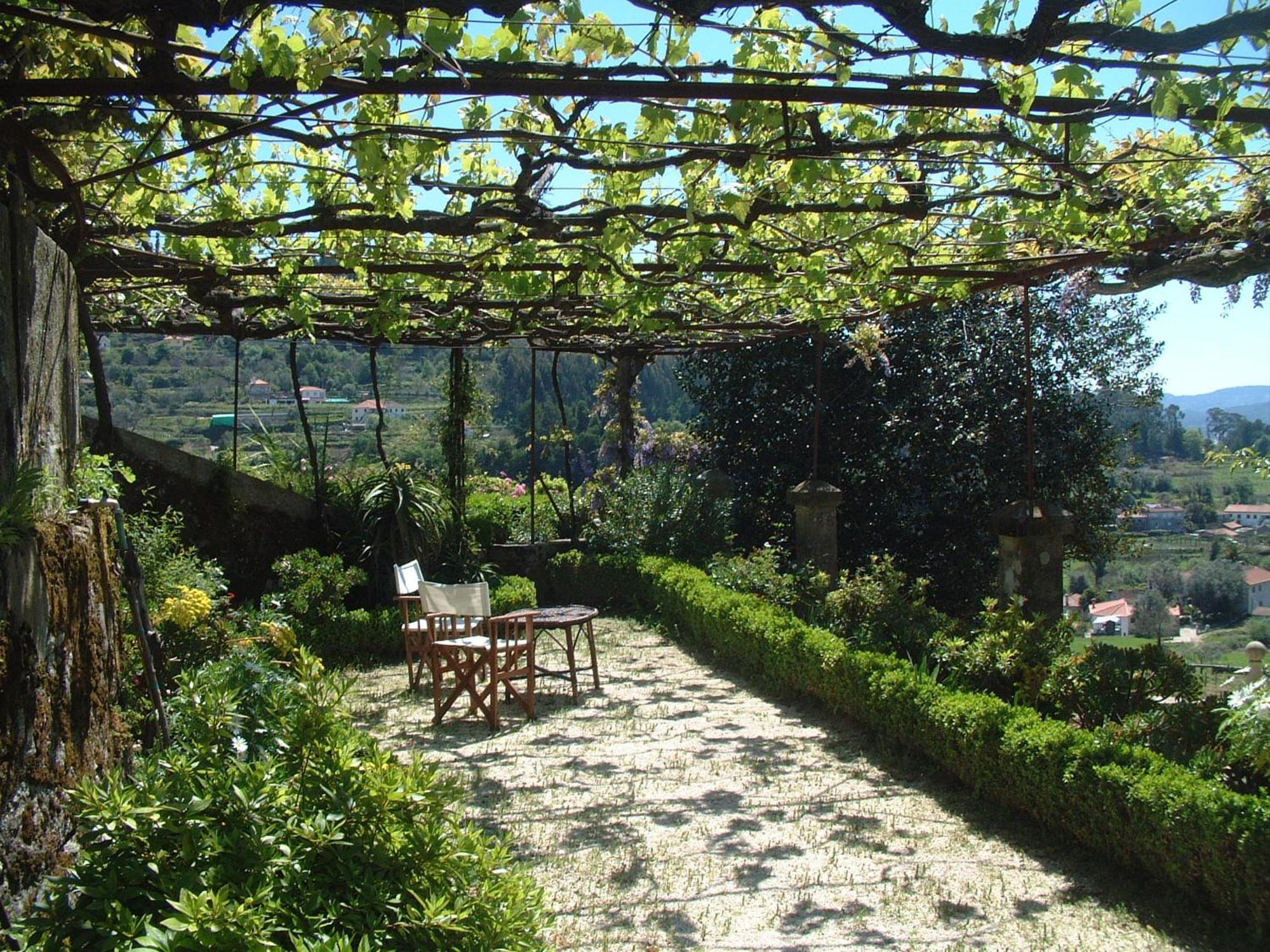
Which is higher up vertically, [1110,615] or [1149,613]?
[1149,613]

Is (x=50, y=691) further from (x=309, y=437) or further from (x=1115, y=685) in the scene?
(x=309, y=437)

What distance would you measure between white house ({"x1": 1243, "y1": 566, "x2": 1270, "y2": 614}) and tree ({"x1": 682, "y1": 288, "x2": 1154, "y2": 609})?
134 cm

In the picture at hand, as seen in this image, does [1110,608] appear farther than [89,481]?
Yes

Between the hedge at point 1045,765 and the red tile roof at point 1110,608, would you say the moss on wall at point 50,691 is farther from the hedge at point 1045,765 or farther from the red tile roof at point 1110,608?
the red tile roof at point 1110,608

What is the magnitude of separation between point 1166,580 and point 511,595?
6.90 meters

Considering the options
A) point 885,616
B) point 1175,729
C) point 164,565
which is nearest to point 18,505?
point 164,565

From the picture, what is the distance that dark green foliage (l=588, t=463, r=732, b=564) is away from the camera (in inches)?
395

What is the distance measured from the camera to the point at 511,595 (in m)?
8.84

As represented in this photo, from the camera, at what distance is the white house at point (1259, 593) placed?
936 cm

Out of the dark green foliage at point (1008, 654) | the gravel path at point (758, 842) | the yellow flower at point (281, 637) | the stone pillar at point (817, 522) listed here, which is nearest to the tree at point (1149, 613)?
the stone pillar at point (817, 522)

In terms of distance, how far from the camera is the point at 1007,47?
8.55ft

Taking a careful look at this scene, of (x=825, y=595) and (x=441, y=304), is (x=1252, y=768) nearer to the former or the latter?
(x=825, y=595)

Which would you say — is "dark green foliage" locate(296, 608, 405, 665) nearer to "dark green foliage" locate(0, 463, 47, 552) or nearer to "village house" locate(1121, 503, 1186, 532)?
"dark green foliage" locate(0, 463, 47, 552)

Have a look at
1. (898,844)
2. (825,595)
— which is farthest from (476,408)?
(898,844)
